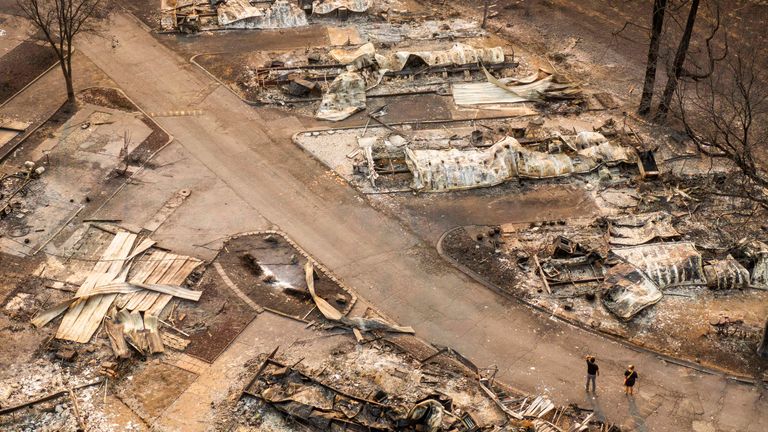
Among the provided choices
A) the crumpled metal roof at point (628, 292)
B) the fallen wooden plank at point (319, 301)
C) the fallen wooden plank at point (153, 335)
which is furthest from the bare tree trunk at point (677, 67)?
the fallen wooden plank at point (153, 335)

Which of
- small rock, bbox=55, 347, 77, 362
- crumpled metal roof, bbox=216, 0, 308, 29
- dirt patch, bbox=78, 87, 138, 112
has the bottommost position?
small rock, bbox=55, 347, 77, 362

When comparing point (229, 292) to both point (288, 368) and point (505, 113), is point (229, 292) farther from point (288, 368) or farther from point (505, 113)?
point (505, 113)

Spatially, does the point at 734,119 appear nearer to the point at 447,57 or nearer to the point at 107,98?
the point at 447,57

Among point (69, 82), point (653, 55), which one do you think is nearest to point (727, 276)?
point (653, 55)

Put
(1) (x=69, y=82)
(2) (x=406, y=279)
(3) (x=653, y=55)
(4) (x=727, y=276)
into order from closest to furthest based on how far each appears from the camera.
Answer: (4) (x=727, y=276) < (2) (x=406, y=279) < (3) (x=653, y=55) < (1) (x=69, y=82)

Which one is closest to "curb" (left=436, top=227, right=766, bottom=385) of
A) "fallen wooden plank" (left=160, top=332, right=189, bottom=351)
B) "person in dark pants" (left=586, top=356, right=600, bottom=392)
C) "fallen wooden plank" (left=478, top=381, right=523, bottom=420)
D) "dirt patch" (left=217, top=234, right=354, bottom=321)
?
"person in dark pants" (left=586, top=356, right=600, bottom=392)

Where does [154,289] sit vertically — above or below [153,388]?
above

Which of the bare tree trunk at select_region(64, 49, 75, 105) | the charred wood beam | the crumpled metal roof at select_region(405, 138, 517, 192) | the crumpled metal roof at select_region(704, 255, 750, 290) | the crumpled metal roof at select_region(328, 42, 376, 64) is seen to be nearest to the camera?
the crumpled metal roof at select_region(704, 255, 750, 290)

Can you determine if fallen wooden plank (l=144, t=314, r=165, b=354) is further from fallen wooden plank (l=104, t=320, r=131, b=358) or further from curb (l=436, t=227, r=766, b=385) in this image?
curb (l=436, t=227, r=766, b=385)
